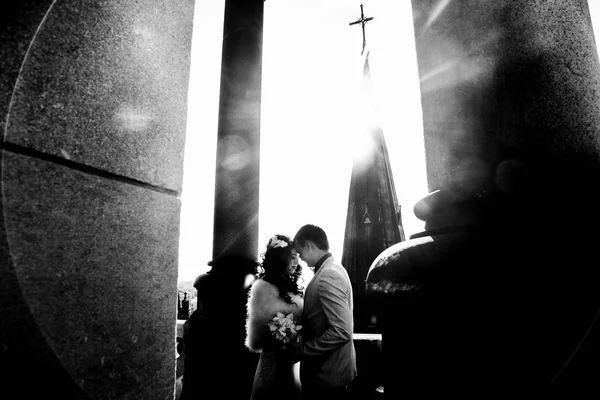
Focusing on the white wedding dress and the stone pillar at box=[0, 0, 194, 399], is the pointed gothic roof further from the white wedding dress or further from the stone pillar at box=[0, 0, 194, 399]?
the stone pillar at box=[0, 0, 194, 399]

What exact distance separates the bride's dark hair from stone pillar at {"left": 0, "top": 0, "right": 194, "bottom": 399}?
5.74 ft

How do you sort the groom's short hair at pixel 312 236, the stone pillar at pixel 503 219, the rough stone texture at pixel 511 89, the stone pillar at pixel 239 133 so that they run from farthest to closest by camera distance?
the stone pillar at pixel 239 133, the groom's short hair at pixel 312 236, the rough stone texture at pixel 511 89, the stone pillar at pixel 503 219

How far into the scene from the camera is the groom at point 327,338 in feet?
9.05

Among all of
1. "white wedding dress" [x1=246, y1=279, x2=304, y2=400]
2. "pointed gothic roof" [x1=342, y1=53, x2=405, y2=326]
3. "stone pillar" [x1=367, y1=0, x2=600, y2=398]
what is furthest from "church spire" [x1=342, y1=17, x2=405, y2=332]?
"stone pillar" [x1=367, y1=0, x2=600, y2=398]

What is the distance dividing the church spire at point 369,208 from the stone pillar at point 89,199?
57.4 ft

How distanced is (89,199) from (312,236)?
7.53 ft

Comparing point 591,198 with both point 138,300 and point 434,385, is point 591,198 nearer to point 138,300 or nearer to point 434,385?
point 434,385

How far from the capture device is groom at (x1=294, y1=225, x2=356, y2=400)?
2.76 metres

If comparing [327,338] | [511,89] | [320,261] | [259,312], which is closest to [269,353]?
[259,312]

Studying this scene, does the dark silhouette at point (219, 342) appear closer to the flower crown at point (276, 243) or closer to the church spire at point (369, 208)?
the flower crown at point (276, 243)

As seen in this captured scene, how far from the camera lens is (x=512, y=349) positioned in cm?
142

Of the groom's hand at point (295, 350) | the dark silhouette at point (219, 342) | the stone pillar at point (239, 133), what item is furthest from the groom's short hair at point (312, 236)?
the stone pillar at point (239, 133)

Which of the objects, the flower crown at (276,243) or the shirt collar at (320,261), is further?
the flower crown at (276,243)

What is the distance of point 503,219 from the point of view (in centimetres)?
154
